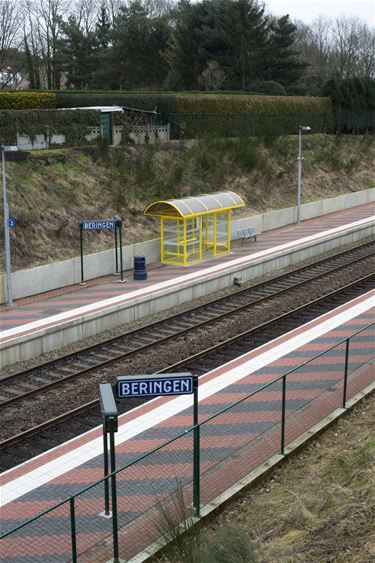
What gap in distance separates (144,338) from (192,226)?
394 inches

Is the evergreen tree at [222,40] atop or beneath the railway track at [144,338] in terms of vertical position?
atop

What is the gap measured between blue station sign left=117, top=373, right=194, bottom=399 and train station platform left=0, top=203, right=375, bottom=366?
28.1ft

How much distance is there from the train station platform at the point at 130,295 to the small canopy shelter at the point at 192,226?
74cm

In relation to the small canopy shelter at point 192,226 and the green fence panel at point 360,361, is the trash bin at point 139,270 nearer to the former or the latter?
the small canopy shelter at point 192,226

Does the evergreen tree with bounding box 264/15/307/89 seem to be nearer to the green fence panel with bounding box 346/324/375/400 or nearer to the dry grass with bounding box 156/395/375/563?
the green fence panel with bounding box 346/324/375/400

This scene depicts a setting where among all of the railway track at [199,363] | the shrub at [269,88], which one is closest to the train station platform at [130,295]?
the railway track at [199,363]

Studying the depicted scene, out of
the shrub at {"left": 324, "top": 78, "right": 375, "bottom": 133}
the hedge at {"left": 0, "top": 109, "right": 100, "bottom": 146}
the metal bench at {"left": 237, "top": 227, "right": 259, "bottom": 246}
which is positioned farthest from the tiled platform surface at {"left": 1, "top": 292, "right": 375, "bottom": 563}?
the shrub at {"left": 324, "top": 78, "right": 375, "bottom": 133}

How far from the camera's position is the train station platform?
17.1m

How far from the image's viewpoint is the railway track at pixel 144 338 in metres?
14.5

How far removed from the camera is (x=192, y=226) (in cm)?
2686

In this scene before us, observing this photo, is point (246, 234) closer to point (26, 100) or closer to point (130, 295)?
point (130, 295)

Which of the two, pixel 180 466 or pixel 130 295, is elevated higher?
pixel 180 466

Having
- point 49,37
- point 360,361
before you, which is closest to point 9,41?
point 49,37

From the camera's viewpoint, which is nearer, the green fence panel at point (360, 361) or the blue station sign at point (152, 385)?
the blue station sign at point (152, 385)
